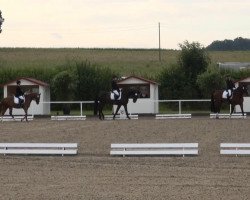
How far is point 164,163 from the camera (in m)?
20.6

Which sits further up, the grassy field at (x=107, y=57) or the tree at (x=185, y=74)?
the grassy field at (x=107, y=57)

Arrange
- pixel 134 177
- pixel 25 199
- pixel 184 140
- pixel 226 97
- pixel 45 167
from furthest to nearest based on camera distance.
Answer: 1. pixel 226 97
2. pixel 184 140
3. pixel 45 167
4. pixel 134 177
5. pixel 25 199

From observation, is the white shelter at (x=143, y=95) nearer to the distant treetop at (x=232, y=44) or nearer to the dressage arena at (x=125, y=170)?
the dressage arena at (x=125, y=170)

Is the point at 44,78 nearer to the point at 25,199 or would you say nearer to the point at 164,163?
the point at 164,163

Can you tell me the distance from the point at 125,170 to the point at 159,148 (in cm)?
361

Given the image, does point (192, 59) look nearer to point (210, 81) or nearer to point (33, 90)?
point (210, 81)

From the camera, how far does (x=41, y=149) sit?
2330 cm

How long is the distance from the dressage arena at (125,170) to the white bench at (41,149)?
273 mm

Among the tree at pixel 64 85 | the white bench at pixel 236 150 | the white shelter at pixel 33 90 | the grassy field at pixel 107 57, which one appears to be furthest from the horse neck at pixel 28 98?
the grassy field at pixel 107 57

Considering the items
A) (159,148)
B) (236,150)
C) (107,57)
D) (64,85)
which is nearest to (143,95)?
(64,85)

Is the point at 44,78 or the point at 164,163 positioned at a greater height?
the point at 44,78

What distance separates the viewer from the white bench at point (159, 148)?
22.2 meters

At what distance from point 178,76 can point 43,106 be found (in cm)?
1195

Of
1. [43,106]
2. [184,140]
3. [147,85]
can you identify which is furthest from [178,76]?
[184,140]
